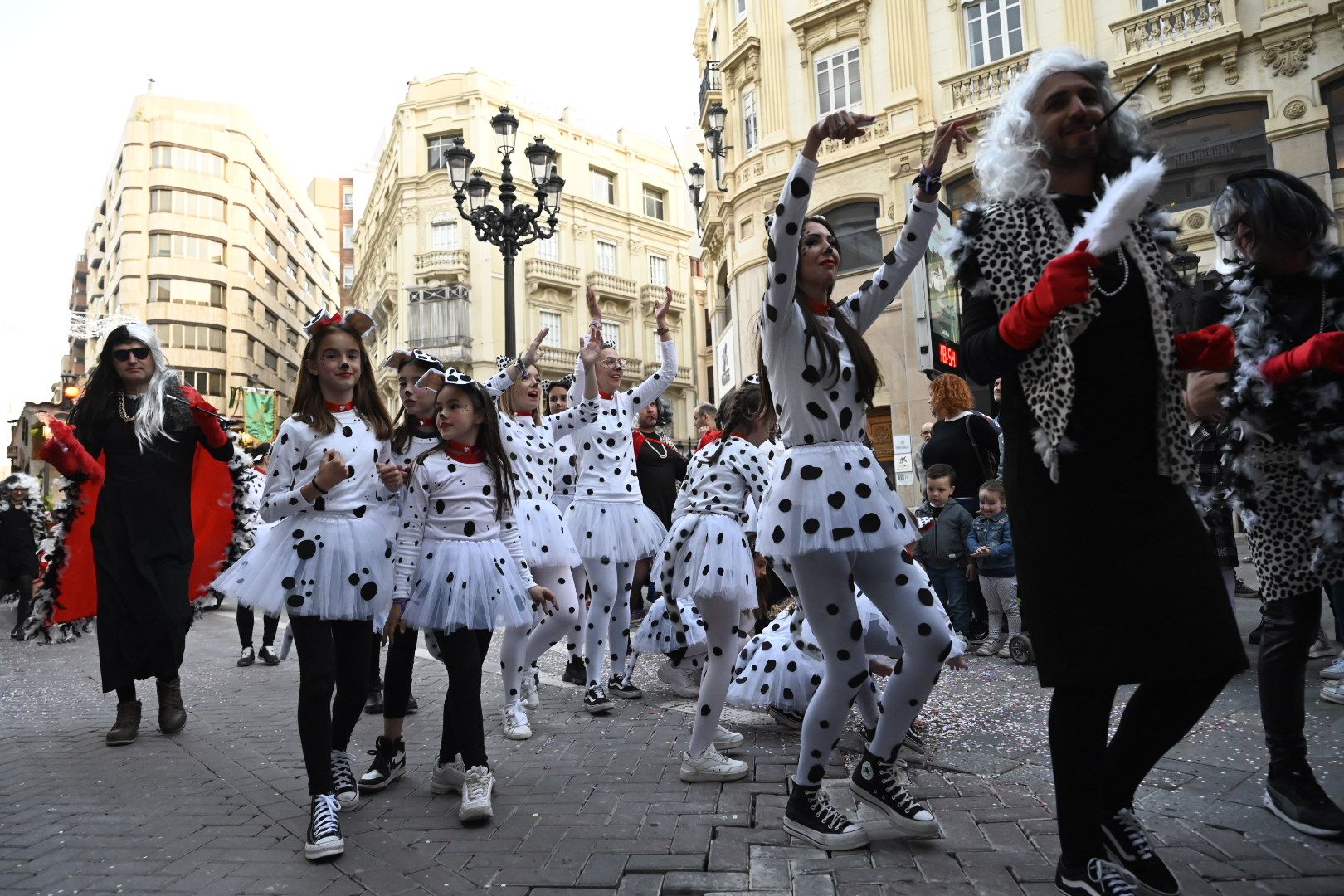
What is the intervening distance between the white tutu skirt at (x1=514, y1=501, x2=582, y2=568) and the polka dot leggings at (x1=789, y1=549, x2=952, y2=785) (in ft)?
7.64

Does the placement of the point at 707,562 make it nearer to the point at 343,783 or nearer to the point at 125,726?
the point at 343,783

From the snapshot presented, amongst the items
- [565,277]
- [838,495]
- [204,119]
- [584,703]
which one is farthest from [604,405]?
[204,119]

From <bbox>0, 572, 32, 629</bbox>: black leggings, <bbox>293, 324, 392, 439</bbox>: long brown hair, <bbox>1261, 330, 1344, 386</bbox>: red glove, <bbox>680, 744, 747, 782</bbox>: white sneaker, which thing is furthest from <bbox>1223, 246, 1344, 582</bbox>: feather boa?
<bbox>0, 572, 32, 629</bbox>: black leggings

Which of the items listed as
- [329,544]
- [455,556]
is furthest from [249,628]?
[455,556]

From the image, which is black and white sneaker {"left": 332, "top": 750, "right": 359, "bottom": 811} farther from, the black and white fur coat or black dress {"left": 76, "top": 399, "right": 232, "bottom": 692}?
the black and white fur coat

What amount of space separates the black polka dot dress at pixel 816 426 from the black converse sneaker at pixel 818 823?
0.82m

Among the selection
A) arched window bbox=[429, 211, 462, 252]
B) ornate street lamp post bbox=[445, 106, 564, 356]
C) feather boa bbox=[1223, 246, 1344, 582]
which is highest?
arched window bbox=[429, 211, 462, 252]

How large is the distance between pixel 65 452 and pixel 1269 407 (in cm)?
590

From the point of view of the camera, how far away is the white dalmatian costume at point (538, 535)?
4887mm

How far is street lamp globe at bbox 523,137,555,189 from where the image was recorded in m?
12.3

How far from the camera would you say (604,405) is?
19.8ft

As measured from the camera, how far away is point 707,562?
439 centimetres

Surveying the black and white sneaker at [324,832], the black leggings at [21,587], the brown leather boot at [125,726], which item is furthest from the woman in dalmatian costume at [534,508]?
the black leggings at [21,587]

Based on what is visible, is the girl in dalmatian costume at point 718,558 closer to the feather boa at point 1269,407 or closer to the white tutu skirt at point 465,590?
the white tutu skirt at point 465,590
